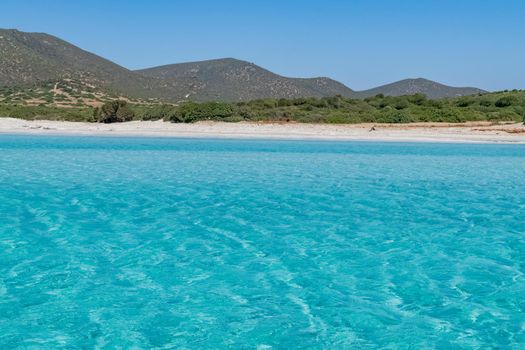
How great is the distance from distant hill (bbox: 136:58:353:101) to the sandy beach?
5410 centimetres

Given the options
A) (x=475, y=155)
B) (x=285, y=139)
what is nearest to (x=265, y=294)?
(x=475, y=155)

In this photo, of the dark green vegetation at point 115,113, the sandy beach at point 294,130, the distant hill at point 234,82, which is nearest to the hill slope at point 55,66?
the distant hill at point 234,82

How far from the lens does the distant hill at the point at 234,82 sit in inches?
4269

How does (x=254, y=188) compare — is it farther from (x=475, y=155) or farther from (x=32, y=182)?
(x=475, y=155)

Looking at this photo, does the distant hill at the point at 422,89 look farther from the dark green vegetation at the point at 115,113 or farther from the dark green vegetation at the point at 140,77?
the dark green vegetation at the point at 115,113

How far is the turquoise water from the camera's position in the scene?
648cm

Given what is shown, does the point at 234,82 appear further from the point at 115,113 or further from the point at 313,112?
the point at 115,113

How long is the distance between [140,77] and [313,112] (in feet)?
201

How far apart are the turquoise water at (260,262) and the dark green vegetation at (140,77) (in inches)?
2442

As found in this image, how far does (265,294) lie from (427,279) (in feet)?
7.62

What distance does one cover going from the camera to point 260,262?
9.15 metres

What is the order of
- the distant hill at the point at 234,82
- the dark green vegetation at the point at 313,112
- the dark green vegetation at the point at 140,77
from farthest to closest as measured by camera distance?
the distant hill at the point at 234,82 < the dark green vegetation at the point at 140,77 < the dark green vegetation at the point at 313,112

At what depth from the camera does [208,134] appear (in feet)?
140

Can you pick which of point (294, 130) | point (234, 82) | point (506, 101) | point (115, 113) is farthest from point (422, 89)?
point (294, 130)
